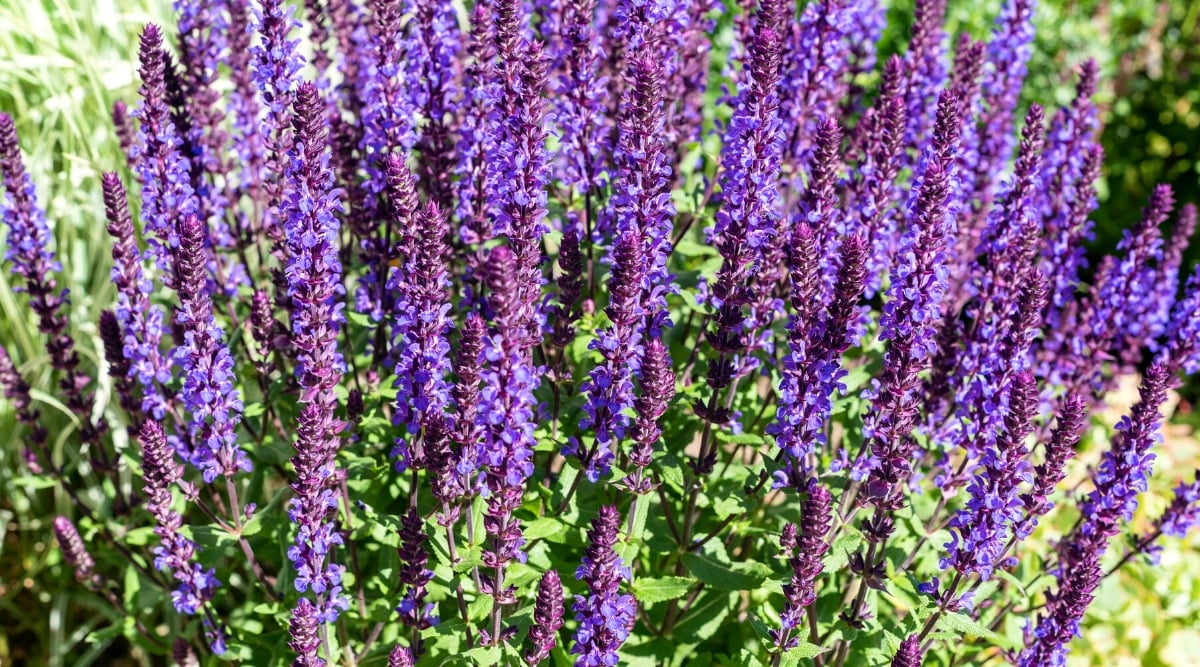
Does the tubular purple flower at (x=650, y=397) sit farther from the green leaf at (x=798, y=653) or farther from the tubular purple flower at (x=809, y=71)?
the tubular purple flower at (x=809, y=71)

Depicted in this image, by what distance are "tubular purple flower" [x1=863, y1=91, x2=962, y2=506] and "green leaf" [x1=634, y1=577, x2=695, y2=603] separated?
983mm

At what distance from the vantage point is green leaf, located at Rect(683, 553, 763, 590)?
14.9 ft

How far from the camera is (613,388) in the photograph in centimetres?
402

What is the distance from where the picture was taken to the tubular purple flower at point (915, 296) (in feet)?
12.4

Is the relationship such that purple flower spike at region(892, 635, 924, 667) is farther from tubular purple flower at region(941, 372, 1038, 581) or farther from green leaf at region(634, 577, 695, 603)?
green leaf at region(634, 577, 695, 603)

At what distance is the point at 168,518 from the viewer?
4.44 metres

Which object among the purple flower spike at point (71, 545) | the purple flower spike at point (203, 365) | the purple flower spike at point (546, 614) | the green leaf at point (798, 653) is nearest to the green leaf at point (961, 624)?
the green leaf at point (798, 653)

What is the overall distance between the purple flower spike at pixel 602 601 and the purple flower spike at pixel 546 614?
0.10 m

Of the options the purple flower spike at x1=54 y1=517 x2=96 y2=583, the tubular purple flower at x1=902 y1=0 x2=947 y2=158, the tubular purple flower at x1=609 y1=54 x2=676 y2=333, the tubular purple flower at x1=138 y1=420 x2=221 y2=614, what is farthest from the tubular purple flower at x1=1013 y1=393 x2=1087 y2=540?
the purple flower spike at x1=54 y1=517 x2=96 y2=583

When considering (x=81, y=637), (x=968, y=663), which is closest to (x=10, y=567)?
(x=81, y=637)

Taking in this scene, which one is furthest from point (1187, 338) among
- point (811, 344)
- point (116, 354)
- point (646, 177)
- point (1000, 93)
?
point (116, 354)

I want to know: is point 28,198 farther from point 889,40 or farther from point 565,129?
point 889,40

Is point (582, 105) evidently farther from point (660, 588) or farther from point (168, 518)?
point (168, 518)

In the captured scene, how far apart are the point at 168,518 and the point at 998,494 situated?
3.29 metres
